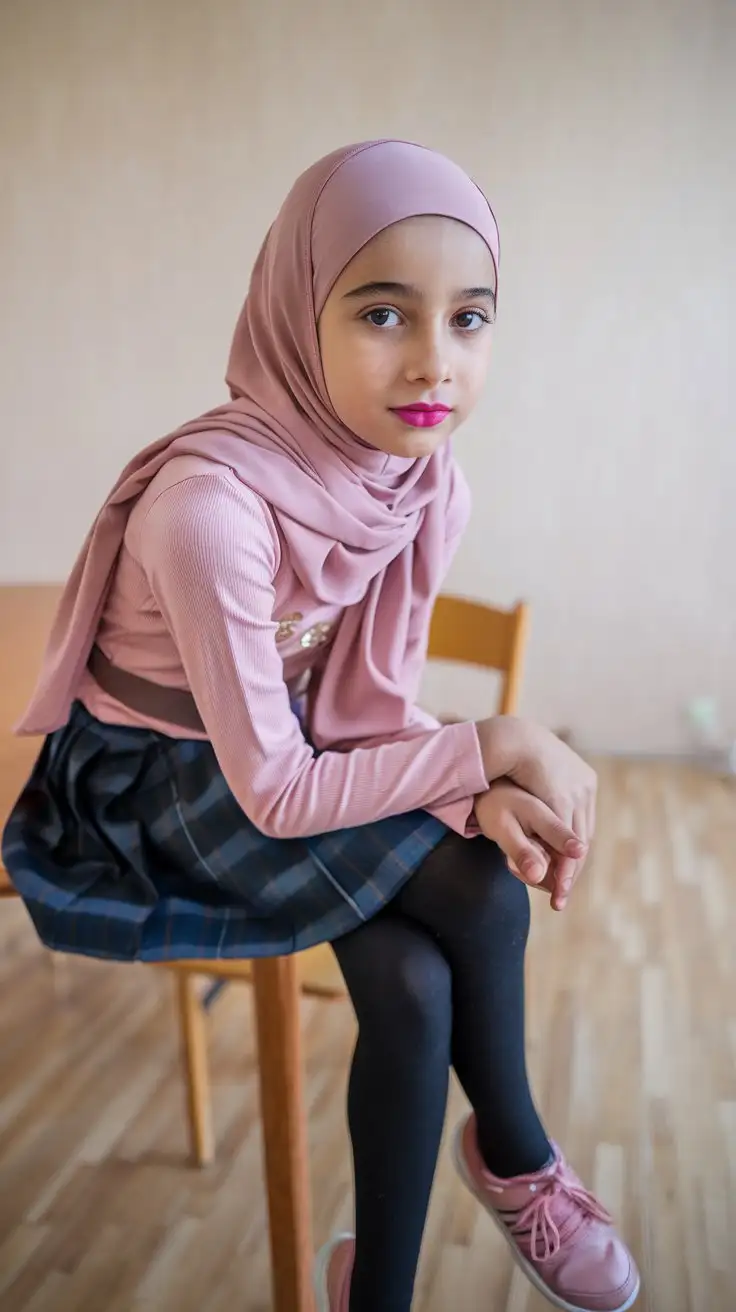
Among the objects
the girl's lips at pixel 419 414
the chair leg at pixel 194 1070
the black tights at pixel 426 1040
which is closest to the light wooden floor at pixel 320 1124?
the chair leg at pixel 194 1070

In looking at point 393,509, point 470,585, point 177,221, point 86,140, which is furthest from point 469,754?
point 86,140

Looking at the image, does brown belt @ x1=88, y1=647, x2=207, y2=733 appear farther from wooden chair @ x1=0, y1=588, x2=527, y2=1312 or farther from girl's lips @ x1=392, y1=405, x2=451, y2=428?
girl's lips @ x1=392, y1=405, x2=451, y2=428

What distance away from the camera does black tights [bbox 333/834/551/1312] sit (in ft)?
2.49

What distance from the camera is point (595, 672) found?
2758 mm

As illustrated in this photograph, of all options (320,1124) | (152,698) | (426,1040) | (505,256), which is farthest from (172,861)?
(505,256)

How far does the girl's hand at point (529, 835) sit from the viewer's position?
2.44 ft

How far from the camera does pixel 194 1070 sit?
129 centimetres

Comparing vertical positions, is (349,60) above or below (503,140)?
above

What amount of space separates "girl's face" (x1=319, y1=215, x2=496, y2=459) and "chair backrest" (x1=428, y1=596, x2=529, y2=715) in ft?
1.62

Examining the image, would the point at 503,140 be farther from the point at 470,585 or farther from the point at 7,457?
the point at 7,457

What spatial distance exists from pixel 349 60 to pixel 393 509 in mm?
2032

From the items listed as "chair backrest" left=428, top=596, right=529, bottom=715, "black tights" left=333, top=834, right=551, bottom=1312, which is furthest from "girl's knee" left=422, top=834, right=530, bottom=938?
"chair backrest" left=428, top=596, right=529, bottom=715

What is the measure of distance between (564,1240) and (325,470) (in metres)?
0.65

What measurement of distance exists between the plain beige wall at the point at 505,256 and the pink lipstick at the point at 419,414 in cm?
192
